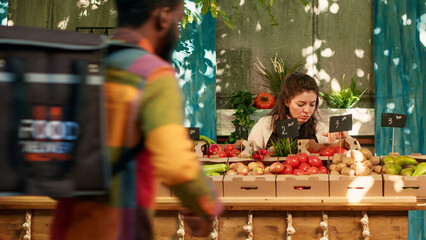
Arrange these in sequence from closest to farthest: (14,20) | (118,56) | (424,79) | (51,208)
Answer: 1. (118,56)
2. (51,208)
3. (424,79)
4. (14,20)

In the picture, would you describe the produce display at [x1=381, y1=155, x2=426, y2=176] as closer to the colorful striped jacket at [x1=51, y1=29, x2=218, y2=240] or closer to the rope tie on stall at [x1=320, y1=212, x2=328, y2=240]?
the rope tie on stall at [x1=320, y1=212, x2=328, y2=240]

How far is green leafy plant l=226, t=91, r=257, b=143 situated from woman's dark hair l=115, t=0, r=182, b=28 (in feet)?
13.9

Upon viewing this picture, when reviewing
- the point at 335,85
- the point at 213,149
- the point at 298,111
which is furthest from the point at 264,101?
the point at 213,149

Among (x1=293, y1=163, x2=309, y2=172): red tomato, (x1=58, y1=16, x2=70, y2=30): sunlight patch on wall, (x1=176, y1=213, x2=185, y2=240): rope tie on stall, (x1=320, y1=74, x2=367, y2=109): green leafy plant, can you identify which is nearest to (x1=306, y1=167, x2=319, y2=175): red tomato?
(x1=293, y1=163, x2=309, y2=172): red tomato

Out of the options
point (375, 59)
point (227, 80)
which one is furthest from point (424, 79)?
point (227, 80)

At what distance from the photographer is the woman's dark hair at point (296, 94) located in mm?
4062

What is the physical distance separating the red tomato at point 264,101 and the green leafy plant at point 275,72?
159 millimetres

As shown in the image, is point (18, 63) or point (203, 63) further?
point (203, 63)

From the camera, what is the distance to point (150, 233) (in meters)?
1.09

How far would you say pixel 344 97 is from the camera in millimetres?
5566

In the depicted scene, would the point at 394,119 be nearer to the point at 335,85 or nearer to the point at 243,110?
the point at 243,110

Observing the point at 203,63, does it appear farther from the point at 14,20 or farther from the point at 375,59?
the point at 14,20

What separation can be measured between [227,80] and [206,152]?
2.42 m

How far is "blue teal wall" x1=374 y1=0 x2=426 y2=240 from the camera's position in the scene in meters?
5.12
